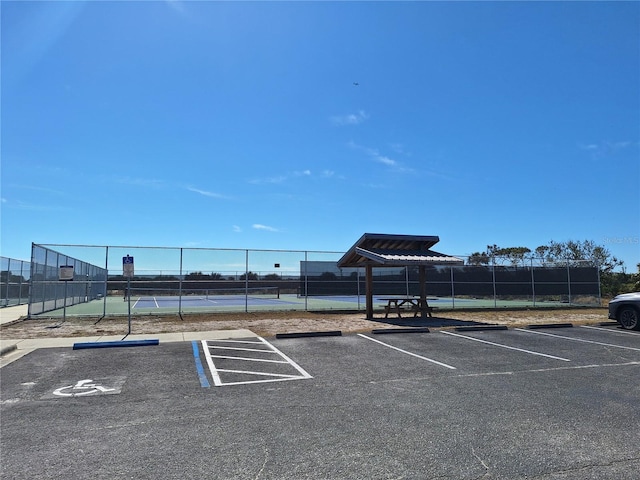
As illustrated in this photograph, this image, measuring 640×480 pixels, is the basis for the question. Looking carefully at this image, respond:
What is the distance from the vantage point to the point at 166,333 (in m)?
13.3

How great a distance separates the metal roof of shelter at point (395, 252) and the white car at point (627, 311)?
17.5 feet

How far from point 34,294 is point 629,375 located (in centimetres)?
1952

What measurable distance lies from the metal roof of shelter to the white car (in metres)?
5.32

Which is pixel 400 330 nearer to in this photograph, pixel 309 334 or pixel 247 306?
pixel 309 334

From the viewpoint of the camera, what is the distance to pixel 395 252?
1827 centimetres

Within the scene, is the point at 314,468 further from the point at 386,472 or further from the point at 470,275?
the point at 470,275

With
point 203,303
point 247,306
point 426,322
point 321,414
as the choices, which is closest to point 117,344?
A: point 321,414

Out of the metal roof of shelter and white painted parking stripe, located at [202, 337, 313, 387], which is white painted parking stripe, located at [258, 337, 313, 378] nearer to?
white painted parking stripe, located at [202, 337, 313, 387]

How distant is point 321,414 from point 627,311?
13782mm

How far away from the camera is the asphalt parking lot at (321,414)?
4109 millimetres

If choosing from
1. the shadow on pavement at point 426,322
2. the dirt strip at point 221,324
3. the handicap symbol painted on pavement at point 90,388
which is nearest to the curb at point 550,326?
the dirt strip at point 221,324

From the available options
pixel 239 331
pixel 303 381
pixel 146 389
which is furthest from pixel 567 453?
pixel 239 331

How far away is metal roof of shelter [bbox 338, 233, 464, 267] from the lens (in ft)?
55.9

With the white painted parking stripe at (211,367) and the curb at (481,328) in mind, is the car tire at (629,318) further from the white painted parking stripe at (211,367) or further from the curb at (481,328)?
the white painted parking stripe at (211,367)
